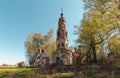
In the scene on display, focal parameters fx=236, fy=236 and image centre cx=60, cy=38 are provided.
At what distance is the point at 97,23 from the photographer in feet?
123

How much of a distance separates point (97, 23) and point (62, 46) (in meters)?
15.2

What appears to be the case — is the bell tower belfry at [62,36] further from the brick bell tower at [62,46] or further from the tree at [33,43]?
the tree at [33,43]

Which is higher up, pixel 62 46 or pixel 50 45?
pixel 50 45

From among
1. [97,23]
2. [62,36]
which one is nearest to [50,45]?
[62,36]

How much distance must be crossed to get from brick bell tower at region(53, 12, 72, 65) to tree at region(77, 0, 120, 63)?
24.8ft

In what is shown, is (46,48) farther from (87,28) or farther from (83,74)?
(83,74)

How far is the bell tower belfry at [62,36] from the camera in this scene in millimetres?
51000

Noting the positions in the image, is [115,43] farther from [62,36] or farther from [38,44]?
[38,44]

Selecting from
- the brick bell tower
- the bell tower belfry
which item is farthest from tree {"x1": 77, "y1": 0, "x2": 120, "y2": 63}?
the bell tower belfry

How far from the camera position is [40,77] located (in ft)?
103

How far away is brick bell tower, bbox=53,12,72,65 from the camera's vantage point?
49.5 meters

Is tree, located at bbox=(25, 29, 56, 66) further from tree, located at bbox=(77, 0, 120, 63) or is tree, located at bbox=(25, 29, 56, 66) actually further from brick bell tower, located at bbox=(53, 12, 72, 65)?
tree, located at bbox=(77, 0, 120, 63)

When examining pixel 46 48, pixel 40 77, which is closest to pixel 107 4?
pixel 40 77

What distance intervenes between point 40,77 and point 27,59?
36.9 meters
